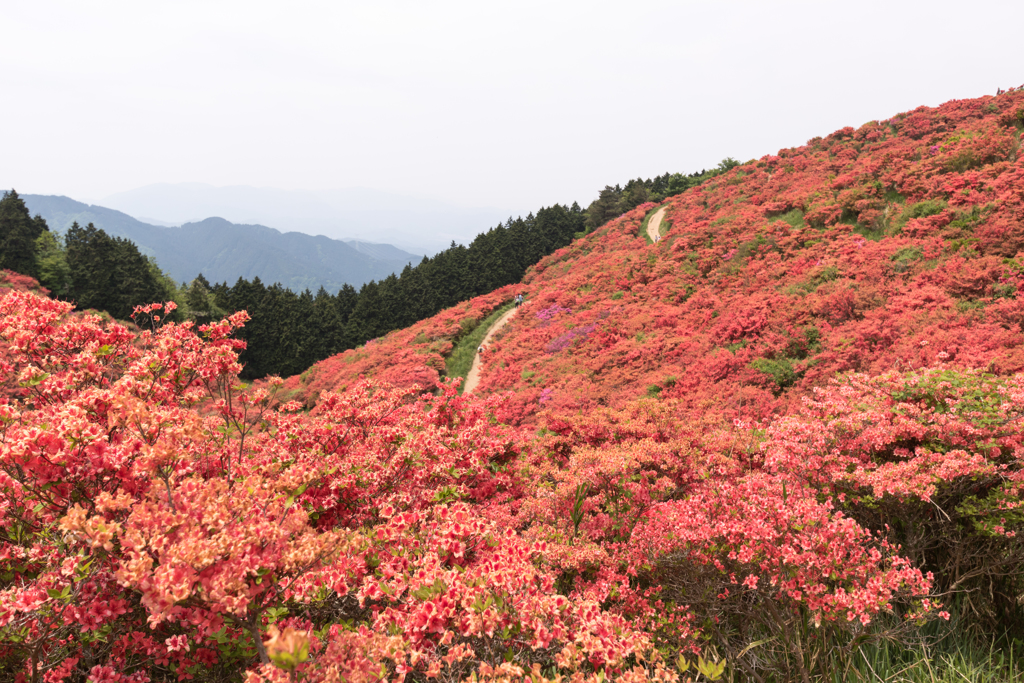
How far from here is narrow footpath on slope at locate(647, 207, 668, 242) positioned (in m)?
32.5

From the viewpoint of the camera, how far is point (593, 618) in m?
3.19

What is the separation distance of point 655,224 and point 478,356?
747 inches

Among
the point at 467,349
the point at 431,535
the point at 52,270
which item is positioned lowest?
the point at 467,349

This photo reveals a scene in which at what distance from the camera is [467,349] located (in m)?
26.1

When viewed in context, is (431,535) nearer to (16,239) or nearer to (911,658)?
(911,658)

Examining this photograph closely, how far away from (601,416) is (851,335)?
710cm

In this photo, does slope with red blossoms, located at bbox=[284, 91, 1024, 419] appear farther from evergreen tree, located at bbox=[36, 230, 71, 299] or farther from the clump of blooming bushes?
evergreen tree, located at bbox=[36, 230, 71, 299]

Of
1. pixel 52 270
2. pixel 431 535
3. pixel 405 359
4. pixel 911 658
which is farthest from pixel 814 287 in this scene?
pixel 52 270

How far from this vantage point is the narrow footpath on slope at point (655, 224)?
32519 millimetres

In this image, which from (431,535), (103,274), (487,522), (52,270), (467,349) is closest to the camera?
(431,535)

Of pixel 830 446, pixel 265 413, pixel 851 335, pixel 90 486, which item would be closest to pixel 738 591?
pixel 830 446

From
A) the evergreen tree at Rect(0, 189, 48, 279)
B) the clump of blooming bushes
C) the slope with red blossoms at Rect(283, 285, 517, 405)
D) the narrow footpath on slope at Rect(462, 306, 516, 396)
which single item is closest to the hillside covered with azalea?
the clump of blooming bushes

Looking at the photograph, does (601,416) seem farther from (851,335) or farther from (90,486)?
(90,486)

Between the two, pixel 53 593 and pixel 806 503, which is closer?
pixel 53 593
